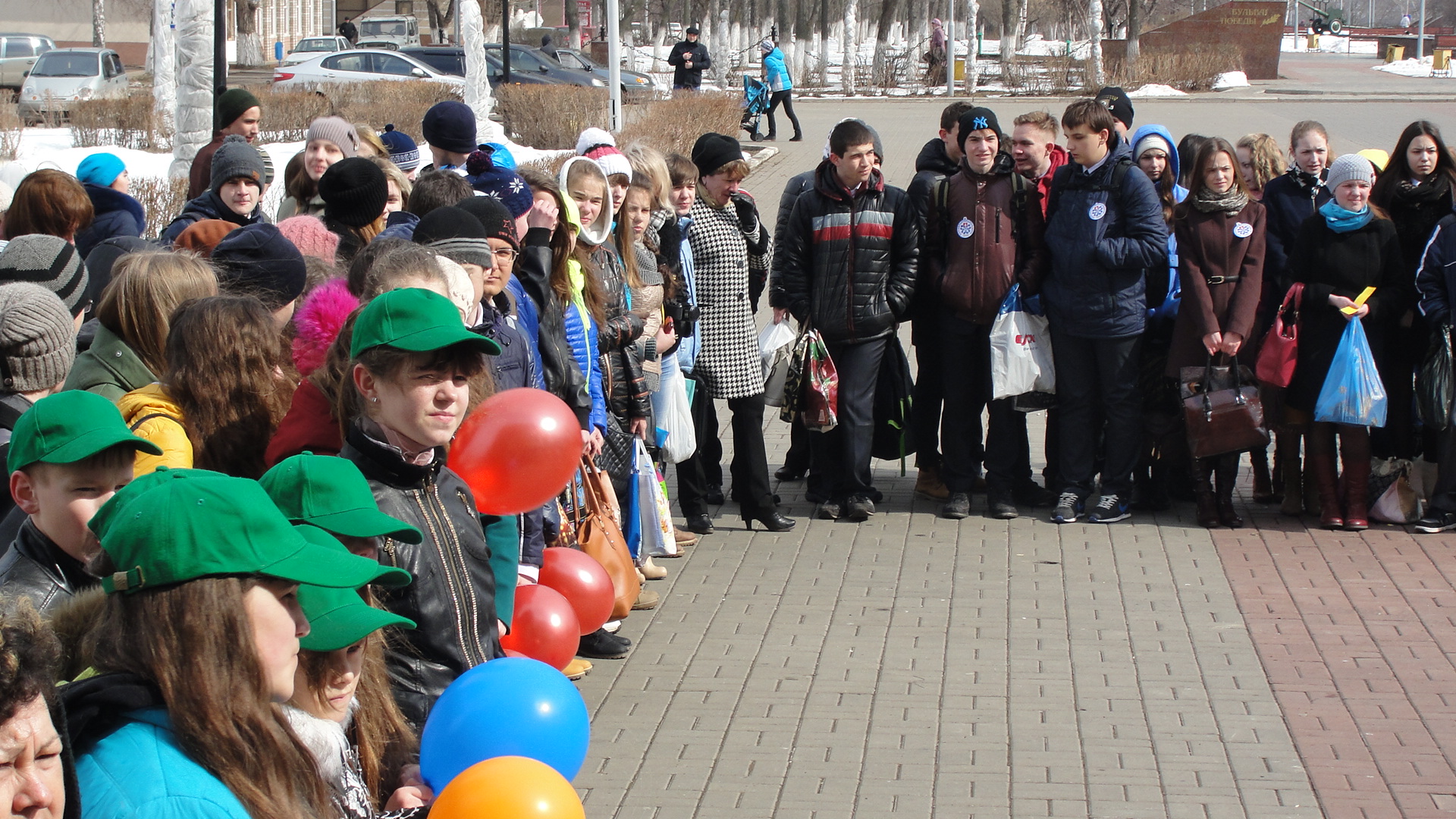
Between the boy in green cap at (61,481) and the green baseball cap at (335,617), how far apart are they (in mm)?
808

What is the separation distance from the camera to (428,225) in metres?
4.26

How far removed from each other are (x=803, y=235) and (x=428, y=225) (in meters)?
3.40

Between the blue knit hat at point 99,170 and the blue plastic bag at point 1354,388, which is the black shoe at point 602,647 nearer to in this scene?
the blue knit hat at point 99,170

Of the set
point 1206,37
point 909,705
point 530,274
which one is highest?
point 1206,37

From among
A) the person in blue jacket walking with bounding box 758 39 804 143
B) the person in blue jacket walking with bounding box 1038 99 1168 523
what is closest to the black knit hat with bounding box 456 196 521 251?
the person in blue jacket walking with bounding box 1038 99 1168 523

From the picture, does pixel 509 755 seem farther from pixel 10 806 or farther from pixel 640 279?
pixel 640 279

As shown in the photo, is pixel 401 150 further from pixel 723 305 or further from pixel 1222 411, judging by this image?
pixel 1222 411

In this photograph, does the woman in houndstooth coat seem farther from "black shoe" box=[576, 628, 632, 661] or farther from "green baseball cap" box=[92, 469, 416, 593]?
"green baseball cap" box=[92, 469, 416, 593]

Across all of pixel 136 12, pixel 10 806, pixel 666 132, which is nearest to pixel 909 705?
pixel 10 806

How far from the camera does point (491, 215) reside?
15.1 feet

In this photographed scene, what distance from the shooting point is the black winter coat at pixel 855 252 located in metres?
7.21

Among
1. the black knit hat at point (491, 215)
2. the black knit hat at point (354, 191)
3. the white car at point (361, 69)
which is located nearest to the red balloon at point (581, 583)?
the black knit hat at point (491, 215)

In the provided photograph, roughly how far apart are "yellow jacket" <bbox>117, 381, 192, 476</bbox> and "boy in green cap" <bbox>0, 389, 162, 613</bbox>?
0.36 metres

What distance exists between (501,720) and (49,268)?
2.67 m
